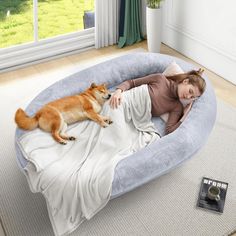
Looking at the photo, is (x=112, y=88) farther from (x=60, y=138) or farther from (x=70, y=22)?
(x=70, y=22)

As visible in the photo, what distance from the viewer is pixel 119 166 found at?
2.30 m

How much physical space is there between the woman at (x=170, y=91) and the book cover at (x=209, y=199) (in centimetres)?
39

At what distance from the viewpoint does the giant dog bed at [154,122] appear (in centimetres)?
231

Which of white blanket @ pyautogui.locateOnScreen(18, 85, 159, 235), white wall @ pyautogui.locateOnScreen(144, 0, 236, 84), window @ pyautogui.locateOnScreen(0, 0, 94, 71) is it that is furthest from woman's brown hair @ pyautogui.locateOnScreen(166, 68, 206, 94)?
window @ pyautogui.locateOnScreen(0, 0, 94, 71)

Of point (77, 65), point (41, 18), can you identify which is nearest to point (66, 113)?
point (77, 65)

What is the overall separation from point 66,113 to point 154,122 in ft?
1.91

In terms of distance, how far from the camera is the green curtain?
4.15 m

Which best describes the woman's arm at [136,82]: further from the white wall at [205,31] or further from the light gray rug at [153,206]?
the white wall at [205,31]

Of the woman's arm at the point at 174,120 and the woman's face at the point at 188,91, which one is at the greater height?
the woman's face at the point at 188,91

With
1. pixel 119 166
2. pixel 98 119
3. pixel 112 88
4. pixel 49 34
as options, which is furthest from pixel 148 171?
pixel 49 34

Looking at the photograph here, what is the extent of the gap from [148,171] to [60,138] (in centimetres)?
55

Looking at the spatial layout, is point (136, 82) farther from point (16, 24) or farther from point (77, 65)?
point (16, 24)

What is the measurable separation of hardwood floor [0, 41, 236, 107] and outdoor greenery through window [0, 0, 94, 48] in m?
0.33

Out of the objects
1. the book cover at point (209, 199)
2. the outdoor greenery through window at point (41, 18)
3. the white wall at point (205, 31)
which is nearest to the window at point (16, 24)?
the outdoor greenery through window at point (41, 18)
